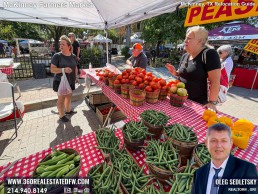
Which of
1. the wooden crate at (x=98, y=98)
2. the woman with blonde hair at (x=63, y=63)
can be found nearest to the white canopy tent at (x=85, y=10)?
the woman with blonde hair at (x=63, y=63)

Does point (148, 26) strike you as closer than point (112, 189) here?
No

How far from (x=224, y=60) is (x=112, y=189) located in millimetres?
4927

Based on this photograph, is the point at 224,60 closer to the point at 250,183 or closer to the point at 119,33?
the point at 250,183

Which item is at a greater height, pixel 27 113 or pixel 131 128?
pixel 131 128

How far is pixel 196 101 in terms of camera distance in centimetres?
285

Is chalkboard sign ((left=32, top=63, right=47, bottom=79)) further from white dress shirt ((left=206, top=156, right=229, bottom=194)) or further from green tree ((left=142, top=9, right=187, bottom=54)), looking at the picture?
green tree ((left=142, top=9, right=187, bottom=54))

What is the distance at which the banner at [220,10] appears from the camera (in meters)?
2.13

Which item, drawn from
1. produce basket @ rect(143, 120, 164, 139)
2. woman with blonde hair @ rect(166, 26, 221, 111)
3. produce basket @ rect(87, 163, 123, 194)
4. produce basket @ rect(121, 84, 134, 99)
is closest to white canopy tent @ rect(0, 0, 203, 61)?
woman with blonde hair @ rect(166, 26, 221, 111)

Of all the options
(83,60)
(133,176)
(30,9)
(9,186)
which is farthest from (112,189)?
(83,60)

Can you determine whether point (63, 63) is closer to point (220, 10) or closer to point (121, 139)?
point (121, 139)

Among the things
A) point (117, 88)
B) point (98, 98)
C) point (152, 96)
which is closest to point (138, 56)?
point (98, 98)

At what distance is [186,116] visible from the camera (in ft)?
7.47

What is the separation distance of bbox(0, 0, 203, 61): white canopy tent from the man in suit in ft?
8.78

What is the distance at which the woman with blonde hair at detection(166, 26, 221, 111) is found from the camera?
235cm
